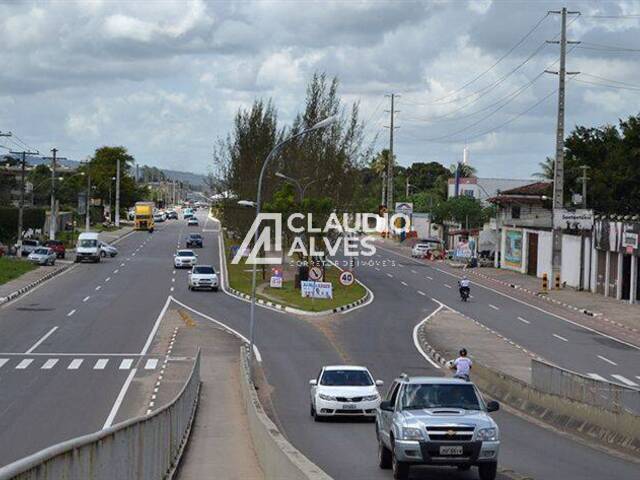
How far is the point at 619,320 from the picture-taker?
57875mm

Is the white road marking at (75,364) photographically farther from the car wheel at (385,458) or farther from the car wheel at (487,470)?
the car wheel at (487,470)

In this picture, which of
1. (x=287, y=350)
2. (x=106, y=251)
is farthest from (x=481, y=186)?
(x=287, y=350)

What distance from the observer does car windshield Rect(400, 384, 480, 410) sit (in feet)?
58.6

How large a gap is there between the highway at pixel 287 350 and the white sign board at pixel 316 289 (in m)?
2.34

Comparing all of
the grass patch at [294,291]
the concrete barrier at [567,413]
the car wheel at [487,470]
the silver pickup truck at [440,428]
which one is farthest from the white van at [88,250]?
the car wheel at [487,470]

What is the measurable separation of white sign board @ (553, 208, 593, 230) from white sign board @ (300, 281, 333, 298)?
16135 mm

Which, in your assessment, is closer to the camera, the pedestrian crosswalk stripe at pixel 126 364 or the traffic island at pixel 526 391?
the traffic island at pixel 526 391

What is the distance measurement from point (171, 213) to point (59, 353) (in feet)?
495

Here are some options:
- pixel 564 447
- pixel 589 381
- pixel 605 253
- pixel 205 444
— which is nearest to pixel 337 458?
pixel 205 444

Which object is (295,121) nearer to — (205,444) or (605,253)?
(605,253)

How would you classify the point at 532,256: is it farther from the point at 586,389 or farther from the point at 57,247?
the point at 586,389

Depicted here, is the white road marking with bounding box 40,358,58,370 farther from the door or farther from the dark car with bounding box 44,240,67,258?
the door

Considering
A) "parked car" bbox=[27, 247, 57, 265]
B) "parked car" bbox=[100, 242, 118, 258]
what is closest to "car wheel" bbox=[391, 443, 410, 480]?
"parked car" bbox=[27, 247, 57, 265]

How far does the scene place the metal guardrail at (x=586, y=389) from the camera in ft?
74.5
